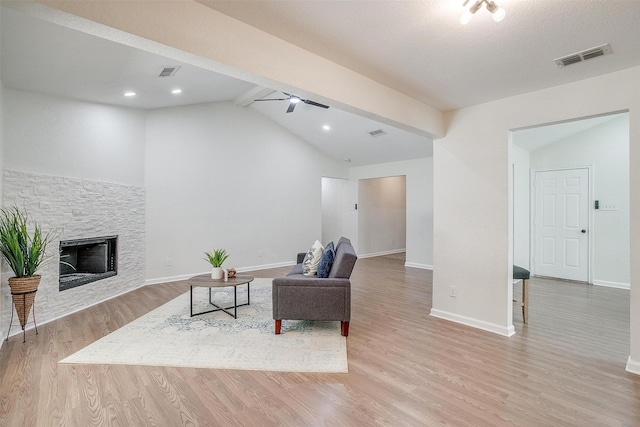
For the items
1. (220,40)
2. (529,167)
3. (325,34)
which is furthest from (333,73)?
(529,167)

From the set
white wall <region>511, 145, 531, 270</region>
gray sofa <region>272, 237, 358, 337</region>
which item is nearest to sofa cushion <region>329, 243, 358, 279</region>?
gray sofa <region>272, 237, 358, 337</region>

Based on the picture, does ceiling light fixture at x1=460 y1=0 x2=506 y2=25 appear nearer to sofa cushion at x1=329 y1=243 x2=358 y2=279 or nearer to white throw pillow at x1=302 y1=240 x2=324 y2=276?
sofa cushion at x1=329 y1=243 x2=358 y2=279

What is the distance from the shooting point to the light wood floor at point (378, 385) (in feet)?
6.43

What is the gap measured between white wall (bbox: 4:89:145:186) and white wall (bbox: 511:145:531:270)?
21.9ft

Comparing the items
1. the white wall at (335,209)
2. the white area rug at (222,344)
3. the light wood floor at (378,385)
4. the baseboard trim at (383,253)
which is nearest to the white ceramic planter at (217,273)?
the white area rug at (222,344)

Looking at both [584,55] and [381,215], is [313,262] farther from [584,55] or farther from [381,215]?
[381,215]

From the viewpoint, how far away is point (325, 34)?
215 centimetres

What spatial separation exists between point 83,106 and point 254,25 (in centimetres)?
358

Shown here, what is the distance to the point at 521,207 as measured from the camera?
5859 mm

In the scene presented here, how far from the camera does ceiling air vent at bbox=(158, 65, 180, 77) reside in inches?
146

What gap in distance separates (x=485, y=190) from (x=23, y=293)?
498cm

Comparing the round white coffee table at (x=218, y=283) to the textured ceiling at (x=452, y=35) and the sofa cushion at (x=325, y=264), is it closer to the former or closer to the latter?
the sofa cushion at (x=325, y=264)

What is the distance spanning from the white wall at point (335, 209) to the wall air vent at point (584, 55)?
6.40 m

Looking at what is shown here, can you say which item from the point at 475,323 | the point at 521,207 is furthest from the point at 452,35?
the point at 521,207
